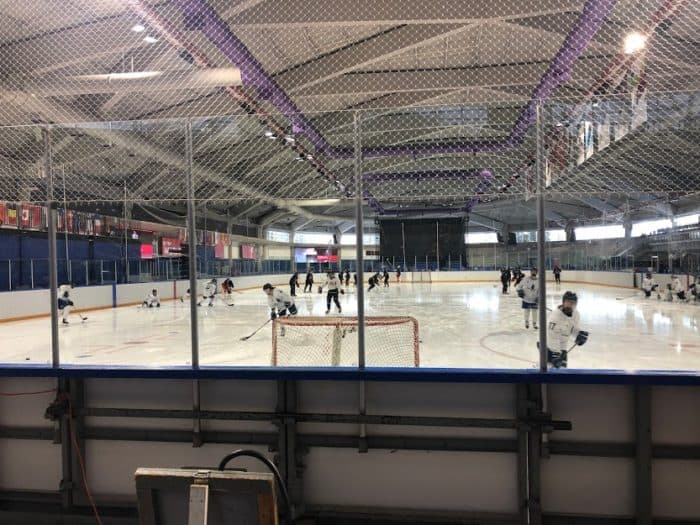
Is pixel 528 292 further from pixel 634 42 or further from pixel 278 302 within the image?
pixel 278 302

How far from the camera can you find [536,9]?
8.06m

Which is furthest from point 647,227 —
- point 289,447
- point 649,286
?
point 289,447

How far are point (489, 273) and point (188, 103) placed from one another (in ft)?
88.8

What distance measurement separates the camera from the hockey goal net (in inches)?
224

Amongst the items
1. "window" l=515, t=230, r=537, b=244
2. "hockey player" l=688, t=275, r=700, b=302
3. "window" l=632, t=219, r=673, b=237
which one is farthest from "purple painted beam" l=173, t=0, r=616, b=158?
"window" l=515, t=230, r=537, b=244

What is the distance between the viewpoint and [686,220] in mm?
19922

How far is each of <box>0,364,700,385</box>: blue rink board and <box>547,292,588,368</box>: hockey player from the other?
1.81m

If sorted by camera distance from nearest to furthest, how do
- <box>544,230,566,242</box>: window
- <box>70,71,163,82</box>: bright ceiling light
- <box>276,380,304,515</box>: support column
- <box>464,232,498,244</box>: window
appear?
<box>276,380,304,515</box>: support column
<box>70,71,163,82</box>: bright ceiling light
<box>544,230,566,242</box>: window
<box>464,232,498,244</box>: window

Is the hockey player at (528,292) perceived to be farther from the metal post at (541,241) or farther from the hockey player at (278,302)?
the metal post at (541,241)

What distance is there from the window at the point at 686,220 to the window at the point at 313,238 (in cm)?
2808

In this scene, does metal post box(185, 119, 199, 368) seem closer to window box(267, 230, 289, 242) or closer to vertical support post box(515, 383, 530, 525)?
vertical support post box(515, 383, 530, 525)

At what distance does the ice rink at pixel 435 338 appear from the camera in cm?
699

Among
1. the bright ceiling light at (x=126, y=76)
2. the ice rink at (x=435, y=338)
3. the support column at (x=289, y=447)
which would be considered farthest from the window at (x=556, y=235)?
the support column at (x=289, y=447)

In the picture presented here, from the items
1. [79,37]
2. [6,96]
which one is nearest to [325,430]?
[79,37]
